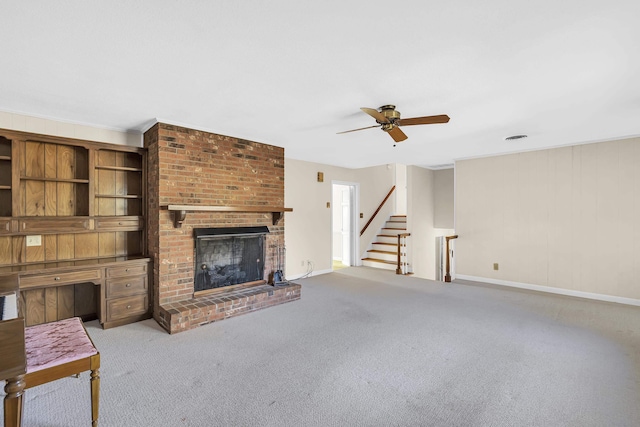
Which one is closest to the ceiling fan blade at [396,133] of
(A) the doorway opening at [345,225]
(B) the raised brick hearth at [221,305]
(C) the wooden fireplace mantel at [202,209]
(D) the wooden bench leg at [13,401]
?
(C) the wooden fireplace mantel at [202,209]

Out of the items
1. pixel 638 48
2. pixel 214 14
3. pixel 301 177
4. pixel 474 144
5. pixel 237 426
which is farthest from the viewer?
pixel 301 177

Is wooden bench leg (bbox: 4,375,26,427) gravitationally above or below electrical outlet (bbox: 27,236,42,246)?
below

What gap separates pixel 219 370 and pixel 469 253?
477 cm

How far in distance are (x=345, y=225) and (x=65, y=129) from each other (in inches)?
206

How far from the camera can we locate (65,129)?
Result: 11.0 feet

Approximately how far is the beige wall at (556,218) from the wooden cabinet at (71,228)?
5.22 m

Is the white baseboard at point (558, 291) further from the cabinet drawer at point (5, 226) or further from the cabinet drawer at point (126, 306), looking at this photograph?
the cabinet drawer at point (5, 226)

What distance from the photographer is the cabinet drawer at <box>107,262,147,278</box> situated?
10.7ft

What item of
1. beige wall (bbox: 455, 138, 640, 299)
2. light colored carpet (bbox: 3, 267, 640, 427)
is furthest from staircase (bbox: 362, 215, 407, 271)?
light colored carpet (bbox: 3, 267, 640, 427)

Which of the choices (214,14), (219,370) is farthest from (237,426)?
(214,14)

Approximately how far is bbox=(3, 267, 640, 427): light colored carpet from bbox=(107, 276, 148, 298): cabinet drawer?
1.16 ft

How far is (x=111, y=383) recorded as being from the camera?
2.21m

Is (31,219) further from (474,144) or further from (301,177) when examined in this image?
(474,144)

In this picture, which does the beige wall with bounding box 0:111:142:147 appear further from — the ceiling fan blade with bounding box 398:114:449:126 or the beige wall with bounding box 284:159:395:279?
the ceiling fan blade with bounding box 398:114:449:126
